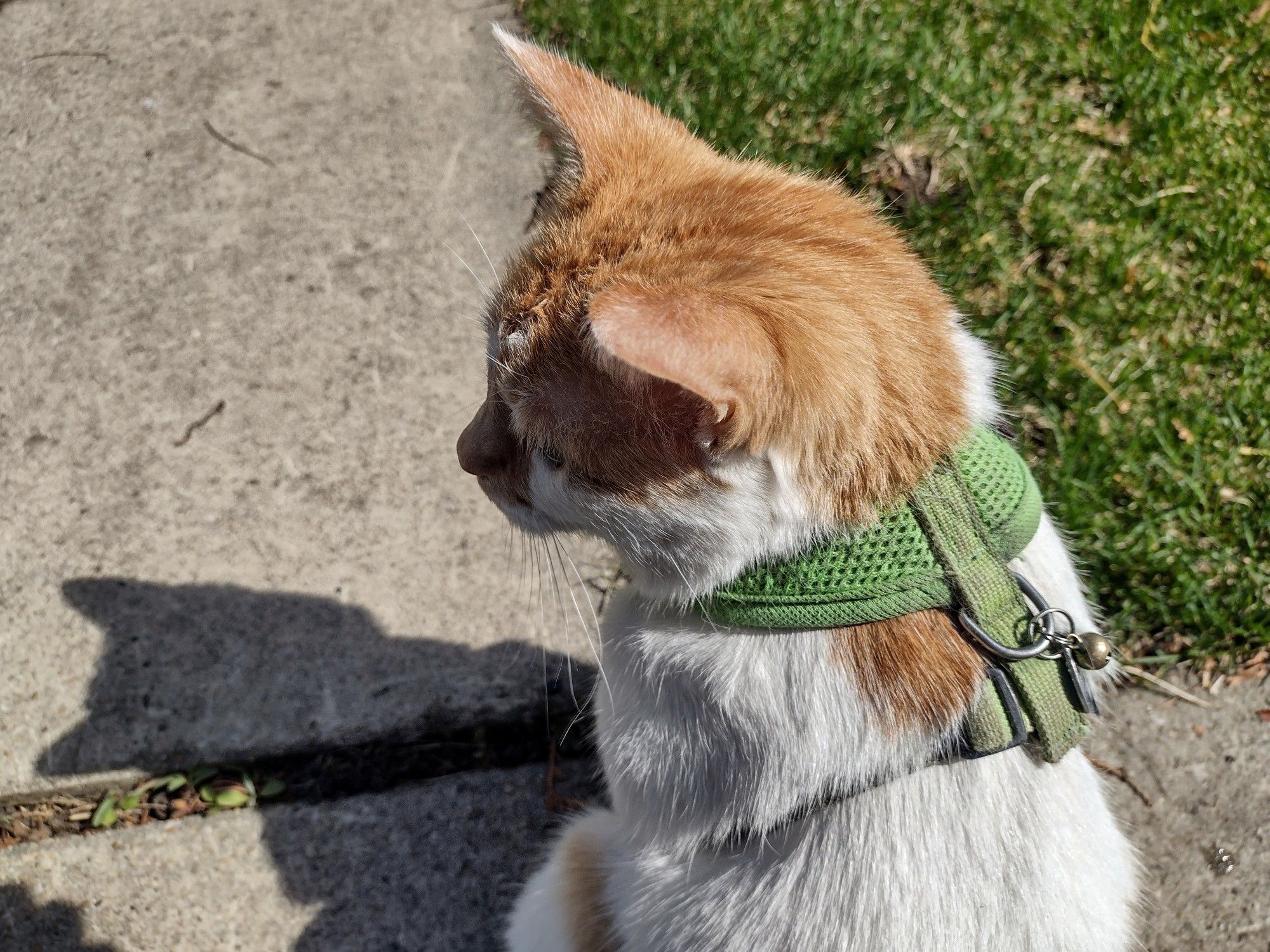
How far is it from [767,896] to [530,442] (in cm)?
79

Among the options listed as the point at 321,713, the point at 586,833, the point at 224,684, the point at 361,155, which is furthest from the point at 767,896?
the point at 361,155

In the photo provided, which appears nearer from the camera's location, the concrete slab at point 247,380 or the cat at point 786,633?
the cat at point 786,633

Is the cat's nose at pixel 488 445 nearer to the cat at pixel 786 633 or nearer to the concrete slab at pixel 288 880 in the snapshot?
the cat at pixel 786 633

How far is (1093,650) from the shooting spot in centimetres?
134

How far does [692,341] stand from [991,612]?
2.09 ft

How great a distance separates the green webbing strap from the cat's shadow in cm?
119

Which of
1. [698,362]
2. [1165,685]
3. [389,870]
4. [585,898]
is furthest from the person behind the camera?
[1165,685]

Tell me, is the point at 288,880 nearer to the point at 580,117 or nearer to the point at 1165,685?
the point at 580,117

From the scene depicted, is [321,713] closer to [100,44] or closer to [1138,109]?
[100,44]

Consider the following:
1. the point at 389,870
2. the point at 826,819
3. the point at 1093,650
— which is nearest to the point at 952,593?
the point at 1093,650

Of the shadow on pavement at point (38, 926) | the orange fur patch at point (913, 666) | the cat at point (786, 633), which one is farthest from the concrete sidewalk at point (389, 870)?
the orange fur patch at point (913, 666)

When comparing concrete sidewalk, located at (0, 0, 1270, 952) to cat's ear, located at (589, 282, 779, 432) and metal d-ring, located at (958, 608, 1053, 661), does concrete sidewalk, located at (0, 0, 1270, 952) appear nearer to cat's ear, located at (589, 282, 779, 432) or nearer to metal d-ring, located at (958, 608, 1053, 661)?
cat's ear, located at (589, 282, 779, 432)

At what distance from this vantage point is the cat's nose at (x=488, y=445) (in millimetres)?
1580

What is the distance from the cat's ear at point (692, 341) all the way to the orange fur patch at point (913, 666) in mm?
421
